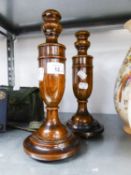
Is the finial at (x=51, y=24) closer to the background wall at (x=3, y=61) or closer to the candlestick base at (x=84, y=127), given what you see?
the candlestick base at (x=84, y=127)

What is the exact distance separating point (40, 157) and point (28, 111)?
10.8 inches

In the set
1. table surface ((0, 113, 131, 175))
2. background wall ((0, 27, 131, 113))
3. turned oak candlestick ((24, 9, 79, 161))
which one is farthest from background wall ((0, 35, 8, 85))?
turned oak candlestick ((24, 9, 79, 161))

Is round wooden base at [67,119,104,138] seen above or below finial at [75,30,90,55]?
below

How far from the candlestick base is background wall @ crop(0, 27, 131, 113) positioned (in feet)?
0.88

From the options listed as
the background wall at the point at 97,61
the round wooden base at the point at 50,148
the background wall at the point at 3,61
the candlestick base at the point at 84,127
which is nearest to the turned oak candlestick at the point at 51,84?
the round wooden base at the point at 50,148

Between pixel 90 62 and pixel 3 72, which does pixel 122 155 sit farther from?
pixel 3 72

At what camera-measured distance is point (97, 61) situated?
30.3 inches

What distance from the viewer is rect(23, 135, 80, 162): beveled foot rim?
350 mm

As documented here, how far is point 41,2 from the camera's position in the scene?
1.86 ft

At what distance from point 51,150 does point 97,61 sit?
20.0 inches

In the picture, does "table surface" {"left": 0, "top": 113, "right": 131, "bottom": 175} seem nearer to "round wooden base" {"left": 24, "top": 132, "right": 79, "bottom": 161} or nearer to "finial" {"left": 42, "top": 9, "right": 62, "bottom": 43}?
"round wooden base" {"left": 24, "top": 132, "right": 79, "bottom": 161}

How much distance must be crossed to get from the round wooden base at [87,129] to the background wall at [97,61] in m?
0.27

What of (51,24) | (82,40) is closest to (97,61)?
(82,40)

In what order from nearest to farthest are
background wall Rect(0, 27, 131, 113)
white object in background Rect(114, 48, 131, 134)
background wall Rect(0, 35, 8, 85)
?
1. white object in background Rect(114, 48, 131, 134)
2. background wall Rect(0, 27, 131, 113)
3. background wall Rect(0, 35, 8, 85)
